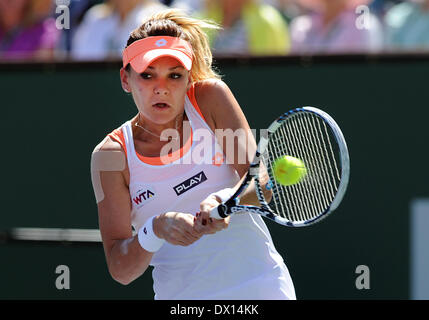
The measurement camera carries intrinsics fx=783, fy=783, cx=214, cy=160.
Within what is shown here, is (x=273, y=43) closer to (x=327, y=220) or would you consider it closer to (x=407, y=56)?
(x=407, y=56)

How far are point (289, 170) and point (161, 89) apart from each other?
0.49 meters

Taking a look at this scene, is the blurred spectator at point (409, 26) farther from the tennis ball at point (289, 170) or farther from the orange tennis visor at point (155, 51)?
the orange tennis visor at point (155, 51)

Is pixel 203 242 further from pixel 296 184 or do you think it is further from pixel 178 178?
pixel 296 184

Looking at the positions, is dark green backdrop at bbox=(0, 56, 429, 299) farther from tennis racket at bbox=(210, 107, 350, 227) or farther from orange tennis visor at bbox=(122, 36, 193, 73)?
orange tennis visor at bbox=(122, 36, 193, 73)

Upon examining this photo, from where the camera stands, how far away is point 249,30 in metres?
4.80

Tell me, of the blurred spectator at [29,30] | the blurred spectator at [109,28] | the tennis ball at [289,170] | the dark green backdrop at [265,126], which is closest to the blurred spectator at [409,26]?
the dark green backdrop at [265,126]

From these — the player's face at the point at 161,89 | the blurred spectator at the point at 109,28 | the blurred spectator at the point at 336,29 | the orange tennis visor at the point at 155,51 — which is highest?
the blurred spectator at the point at 109,28

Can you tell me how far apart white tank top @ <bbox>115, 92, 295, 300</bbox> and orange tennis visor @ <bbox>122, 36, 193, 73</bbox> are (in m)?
0.19

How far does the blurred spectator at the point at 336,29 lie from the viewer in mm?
4660

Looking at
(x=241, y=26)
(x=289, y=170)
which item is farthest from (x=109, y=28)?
(x=289, y=170)

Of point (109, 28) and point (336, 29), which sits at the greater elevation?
point (109, 28)

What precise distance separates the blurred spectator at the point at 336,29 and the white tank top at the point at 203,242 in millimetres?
2169
